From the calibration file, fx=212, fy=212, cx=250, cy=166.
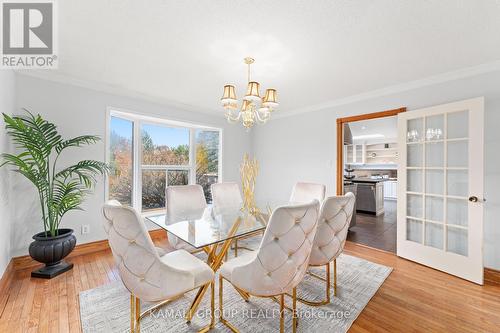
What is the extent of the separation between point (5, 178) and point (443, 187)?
4.91 metres

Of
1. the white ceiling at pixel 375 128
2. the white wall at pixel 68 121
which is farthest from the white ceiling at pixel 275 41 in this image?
the white ceiling at pixel 375 128

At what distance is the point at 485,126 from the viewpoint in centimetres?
236

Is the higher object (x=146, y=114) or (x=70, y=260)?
(x=146, y=114)

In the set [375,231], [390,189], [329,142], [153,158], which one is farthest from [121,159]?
[390,189]

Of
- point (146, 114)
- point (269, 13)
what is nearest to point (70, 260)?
point (146, 114)

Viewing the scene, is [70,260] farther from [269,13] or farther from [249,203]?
[269,13]

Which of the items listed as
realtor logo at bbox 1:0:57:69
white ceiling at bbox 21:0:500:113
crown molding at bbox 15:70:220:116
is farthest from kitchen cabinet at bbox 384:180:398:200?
Result: realtor logo at bbox 1:0:57:69

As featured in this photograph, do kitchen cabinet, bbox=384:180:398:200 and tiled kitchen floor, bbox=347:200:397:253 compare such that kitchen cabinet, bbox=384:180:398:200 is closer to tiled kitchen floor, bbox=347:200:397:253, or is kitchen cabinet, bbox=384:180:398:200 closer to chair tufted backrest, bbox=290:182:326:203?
tiled kitchen floor, bbox=347:200:397:253

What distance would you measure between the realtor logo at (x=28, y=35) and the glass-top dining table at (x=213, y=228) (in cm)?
186

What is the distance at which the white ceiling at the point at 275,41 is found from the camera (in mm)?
1522

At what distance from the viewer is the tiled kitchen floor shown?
3330mm

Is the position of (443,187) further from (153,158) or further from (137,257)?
(153,158)

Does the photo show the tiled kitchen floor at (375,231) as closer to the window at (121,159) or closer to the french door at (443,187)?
the french door at (443,187)

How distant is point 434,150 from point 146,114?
4141mm
